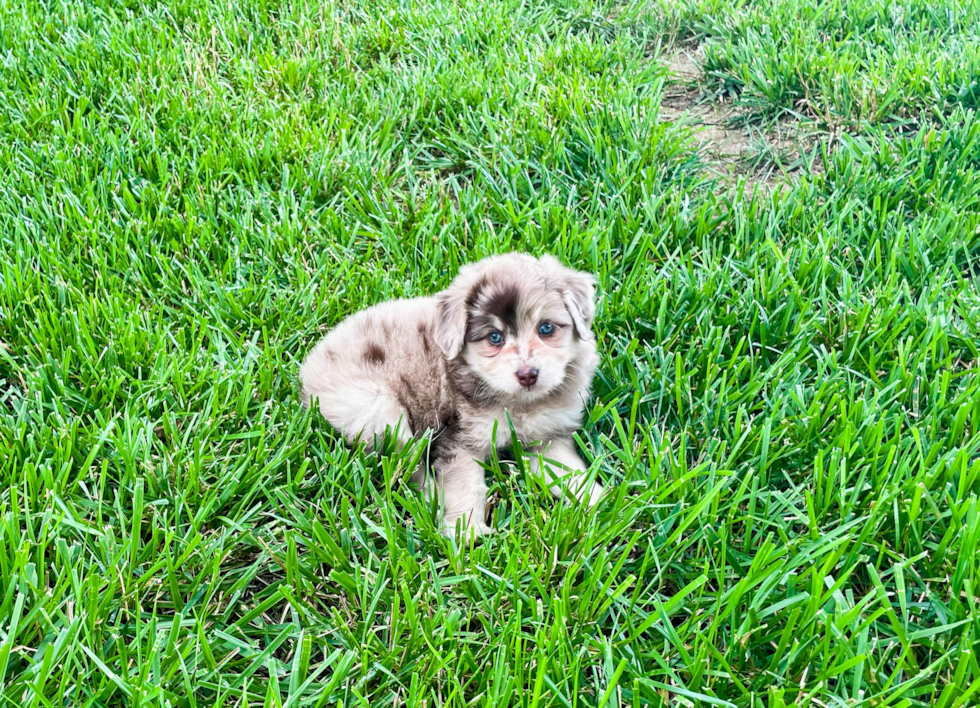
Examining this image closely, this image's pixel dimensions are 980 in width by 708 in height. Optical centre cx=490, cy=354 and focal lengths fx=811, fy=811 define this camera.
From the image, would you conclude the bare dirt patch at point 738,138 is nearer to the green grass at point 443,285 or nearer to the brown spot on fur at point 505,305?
the green grass at point 443,285

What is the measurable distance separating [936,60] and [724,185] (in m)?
1.74

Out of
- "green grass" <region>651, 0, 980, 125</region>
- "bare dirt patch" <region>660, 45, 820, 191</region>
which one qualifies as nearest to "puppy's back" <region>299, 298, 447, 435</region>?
"bare dirt patch" <region>660, 45, 820, 191</region>

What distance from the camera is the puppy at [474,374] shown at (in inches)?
117

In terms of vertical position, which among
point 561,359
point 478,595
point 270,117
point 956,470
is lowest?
point 478,595

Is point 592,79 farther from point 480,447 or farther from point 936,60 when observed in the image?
point 480,447

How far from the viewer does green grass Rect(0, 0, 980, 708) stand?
7.68 ft

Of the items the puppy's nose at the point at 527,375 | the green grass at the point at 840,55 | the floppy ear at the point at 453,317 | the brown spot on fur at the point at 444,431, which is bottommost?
the brown spot on fur at the point at 444,431

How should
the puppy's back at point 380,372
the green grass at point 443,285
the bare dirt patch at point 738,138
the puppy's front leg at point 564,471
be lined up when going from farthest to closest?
the bare dirt patch at point 738,138 < the puppy's back at point 380,372 < the puppy's front leg at point 564,471 < the green grass at point 443,285

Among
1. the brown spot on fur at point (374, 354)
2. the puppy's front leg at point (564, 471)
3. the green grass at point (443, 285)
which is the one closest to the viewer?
the green grass at point (443, 285)

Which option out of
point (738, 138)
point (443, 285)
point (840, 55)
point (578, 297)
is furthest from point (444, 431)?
point (840, 55)

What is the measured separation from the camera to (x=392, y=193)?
452 cm

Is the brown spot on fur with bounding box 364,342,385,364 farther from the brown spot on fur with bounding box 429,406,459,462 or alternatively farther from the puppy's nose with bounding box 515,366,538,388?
the puppy's nose with bounding box 515,366,538,388

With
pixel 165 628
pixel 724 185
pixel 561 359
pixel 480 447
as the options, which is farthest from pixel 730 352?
pixel 165 628

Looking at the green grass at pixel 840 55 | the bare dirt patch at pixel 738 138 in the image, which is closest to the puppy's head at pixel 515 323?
the bare dirt patch at pixel 738 138
